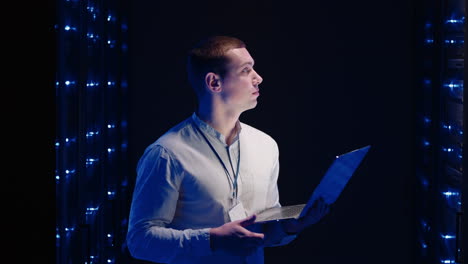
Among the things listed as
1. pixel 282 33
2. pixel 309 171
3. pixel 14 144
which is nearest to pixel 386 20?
pixel 282 33

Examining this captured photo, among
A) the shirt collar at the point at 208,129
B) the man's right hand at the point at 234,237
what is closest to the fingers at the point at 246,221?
the man's right hand at the point at 234,237

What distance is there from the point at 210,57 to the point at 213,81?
0.09 meters

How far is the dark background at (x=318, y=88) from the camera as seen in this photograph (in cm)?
447

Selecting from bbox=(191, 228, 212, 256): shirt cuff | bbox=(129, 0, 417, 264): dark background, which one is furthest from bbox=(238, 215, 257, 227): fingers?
bbox=(129, 0, 417, 264): dark background

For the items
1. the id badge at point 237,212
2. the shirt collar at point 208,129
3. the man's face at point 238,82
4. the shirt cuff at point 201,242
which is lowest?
the shirt cuff at point 201,242

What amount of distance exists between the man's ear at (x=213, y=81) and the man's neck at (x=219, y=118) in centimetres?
7

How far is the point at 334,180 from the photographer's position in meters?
2.34

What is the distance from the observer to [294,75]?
4.51 metres

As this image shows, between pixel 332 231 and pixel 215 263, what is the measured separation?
82.0 inches

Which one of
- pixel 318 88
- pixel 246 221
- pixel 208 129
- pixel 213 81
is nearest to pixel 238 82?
pixel 213 81

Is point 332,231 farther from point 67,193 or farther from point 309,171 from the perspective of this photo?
point 67,193

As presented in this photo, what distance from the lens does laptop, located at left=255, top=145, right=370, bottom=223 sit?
2303mm

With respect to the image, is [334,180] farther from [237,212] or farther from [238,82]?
[238,82]

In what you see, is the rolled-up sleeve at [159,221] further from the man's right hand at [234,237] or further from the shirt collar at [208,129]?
the shirt collar at [208,129]
